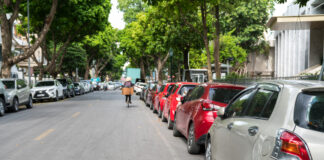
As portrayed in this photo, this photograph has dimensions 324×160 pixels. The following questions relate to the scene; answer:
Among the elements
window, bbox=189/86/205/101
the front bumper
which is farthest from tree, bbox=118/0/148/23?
window, bbox=189/86/205/101

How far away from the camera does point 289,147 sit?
9.89 ft

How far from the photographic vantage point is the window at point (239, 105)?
4.59m

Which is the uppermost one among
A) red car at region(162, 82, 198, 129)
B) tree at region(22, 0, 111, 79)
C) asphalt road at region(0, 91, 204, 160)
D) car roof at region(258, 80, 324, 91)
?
tree at region(22, 0, 111, 79)

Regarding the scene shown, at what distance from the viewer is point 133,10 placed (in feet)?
163

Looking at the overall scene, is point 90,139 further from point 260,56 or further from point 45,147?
point 260,56

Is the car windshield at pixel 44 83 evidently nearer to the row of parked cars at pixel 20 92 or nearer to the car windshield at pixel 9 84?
the row of parked cars at pixel 20 92

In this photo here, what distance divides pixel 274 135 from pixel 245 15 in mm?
42738

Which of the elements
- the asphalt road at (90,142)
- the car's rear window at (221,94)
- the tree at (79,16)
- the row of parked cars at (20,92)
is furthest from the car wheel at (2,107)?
the tree at (79,16)

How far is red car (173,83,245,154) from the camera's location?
22.9 ft

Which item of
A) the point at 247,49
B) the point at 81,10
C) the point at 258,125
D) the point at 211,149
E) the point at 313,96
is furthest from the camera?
the point at 247,49

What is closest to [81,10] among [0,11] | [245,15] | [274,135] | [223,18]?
[0,11]

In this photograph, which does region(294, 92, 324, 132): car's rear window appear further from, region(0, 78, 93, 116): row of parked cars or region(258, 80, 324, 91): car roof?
region(0, 78, 93, 116): row of parked cars

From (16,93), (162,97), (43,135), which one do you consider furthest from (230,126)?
(16,93)

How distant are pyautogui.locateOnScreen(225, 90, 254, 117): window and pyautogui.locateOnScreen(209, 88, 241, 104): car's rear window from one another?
2.25 metres
